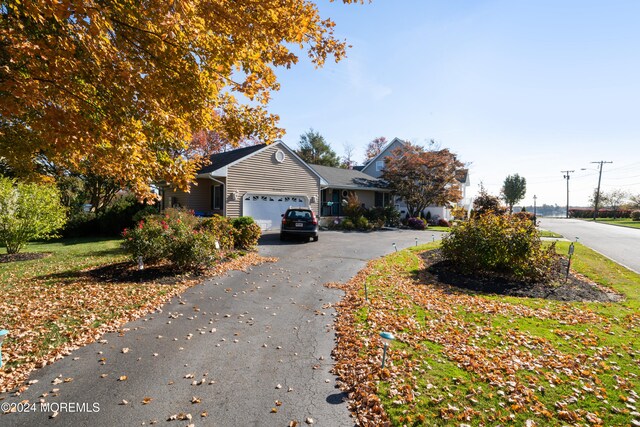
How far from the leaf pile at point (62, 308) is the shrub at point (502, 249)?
745 cm

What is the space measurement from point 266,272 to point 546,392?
7518 mm

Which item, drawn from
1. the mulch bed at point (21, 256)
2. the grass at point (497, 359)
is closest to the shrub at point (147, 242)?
the mulch bed at point (21, 256)

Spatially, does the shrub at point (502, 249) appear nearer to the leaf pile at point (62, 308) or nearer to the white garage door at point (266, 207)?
the leaf pile at point (62, 308)

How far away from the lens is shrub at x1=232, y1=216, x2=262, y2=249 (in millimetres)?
13422

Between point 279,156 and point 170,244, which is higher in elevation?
point 279,156

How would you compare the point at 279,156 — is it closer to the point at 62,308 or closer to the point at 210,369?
the point at 62,308

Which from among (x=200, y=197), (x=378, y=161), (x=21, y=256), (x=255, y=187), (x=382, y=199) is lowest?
(x=21, y=256)

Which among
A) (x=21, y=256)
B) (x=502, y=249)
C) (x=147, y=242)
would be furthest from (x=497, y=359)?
(x=21, y=256)

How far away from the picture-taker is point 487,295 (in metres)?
Answer: 7.97

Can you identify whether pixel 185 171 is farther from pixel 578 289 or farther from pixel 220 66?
pixel 578 289

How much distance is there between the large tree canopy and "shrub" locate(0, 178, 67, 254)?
6.38 metres

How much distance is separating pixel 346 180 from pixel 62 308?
24182 millimetres

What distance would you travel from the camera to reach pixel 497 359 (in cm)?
453

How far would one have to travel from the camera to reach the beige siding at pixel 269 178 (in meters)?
18.7
